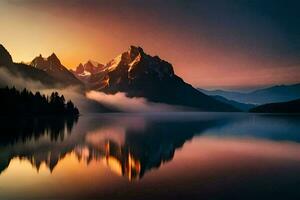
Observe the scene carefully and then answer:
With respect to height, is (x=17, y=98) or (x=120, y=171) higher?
(x=17, y=98)

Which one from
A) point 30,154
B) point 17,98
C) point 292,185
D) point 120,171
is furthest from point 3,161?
point 17,98

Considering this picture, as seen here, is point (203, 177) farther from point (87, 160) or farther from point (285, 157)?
point (285, 157)

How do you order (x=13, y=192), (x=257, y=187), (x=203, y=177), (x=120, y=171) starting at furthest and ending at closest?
1. (x=120, y=171)
2. (x=203, y=177)
3. (x=257, y=187)
4. (x=13, y=192)

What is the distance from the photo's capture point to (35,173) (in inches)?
1380

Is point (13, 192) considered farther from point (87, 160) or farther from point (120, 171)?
point (87, 160)

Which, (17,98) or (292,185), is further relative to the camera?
(17,98)

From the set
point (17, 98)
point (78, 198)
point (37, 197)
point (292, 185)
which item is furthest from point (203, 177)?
point (17, 98)

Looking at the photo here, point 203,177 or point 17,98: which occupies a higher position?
point 17,98

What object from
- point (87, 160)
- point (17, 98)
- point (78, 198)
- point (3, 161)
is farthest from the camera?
point (17, 98)

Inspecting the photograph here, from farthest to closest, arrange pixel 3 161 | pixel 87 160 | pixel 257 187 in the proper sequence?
pixel 87 160
pixel 3 161
pixel 257 187

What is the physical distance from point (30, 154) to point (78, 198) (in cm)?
2627

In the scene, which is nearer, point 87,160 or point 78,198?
point 78,198

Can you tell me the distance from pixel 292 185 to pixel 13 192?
24328 mm

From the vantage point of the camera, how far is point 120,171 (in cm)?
3734
